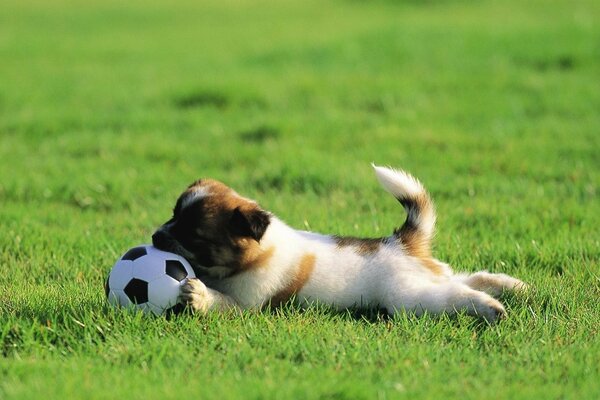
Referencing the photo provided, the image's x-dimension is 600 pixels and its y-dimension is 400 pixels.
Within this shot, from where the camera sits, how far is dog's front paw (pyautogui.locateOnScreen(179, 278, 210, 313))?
4.96 metres

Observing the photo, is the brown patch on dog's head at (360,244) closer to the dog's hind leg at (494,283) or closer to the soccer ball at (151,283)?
the dog's hind leg at (494,283)

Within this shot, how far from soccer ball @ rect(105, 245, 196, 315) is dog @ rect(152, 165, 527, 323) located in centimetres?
9

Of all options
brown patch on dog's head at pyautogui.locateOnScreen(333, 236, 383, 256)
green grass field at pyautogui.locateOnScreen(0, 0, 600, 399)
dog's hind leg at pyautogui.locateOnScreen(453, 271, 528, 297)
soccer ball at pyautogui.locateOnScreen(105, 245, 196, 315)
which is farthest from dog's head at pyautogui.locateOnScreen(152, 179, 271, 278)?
dog's hind leg at pyautogui.locateOnScreen(453, 271, 528, 297)

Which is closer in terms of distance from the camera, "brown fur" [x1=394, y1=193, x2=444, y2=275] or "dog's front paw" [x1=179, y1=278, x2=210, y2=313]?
"dog's front paw" [x1=179, y1=278, x2=210, y2=313]

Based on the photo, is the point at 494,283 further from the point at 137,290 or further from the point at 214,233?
the point at 137,290

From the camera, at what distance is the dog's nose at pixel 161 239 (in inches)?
207

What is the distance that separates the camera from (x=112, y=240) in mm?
6875

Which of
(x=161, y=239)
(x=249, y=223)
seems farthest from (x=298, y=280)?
(x=161, y=239)

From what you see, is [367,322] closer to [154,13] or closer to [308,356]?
[308,356]

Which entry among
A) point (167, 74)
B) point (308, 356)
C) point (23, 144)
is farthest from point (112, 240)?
point (167, 74)

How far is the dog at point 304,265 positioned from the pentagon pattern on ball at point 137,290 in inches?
7.9

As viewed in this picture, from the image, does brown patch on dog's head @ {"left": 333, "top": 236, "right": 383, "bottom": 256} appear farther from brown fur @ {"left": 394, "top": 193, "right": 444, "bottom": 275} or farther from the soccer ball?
the soccer ball

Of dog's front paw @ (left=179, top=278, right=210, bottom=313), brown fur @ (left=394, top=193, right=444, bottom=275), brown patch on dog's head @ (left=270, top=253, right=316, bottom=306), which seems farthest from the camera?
brown fur @ (left=394, top=193, right=444, bottom=275)

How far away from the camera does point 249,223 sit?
515 centimetres
